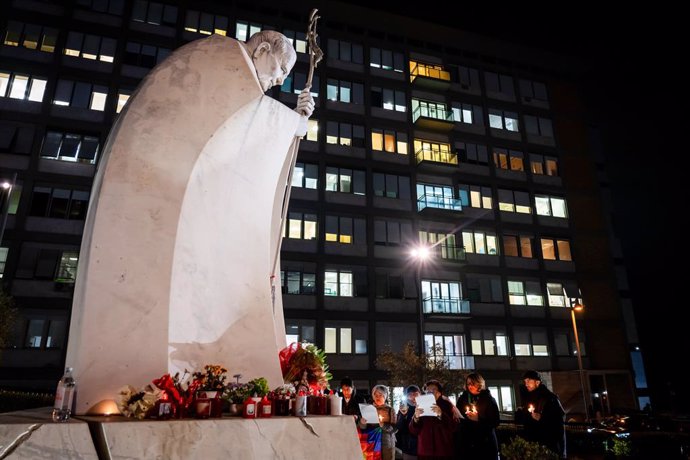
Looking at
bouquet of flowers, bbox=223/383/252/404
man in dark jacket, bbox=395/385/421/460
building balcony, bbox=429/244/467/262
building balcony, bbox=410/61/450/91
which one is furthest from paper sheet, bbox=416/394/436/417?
building balcony, bbox=410/61/450/91

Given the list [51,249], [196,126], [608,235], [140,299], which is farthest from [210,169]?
[608,235]

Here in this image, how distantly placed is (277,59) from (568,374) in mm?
35654

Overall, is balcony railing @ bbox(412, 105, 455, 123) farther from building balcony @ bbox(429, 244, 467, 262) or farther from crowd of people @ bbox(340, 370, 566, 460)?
crowd of people @ bbox(340, 370, 566, 460)

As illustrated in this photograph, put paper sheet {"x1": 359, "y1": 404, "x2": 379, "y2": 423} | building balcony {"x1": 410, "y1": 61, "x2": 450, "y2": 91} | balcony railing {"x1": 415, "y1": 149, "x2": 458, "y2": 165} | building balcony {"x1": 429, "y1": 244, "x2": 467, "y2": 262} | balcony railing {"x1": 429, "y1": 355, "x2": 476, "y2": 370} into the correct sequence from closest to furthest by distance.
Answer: paper sheet {"x1": 359, "y1": 404, "x2": 379, "y2": 423} → balcony railing {"x1": 429, "y1": 355, "x2": 476, "y2": 370} → building balcony {"x1": 429, "y1": 244, "x2": 467, "y2": 262} → balcony railing {"x1": 415, "y1": 149, "x2": 458, "y2": 165} → building balcony {"x1": 410, "y1": 61, "x2": 450, "y2": 91}

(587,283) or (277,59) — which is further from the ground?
(587,283)

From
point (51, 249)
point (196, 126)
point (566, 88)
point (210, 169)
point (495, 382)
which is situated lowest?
point (495, 382)

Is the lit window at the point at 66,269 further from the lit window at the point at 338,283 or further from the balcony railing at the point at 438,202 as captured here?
the balcony railing at the point at 438,202

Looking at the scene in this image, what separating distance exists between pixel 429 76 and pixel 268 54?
36.0 m

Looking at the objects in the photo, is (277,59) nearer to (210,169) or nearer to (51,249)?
(210,169)

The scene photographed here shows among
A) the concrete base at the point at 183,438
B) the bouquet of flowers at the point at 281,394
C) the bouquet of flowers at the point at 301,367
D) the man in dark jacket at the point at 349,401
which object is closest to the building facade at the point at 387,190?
the man in dark jacket at the point at 349,401

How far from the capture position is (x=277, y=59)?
564 centimetres

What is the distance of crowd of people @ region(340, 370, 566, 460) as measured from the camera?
629 centimetres

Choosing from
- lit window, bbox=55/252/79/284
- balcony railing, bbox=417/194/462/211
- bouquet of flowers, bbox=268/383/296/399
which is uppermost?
balcony railing, bbox=417/194/462/211

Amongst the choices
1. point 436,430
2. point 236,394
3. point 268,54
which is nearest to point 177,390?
point 236,394
